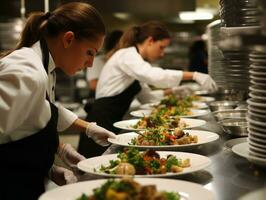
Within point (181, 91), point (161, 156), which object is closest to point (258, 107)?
point (161, 156)

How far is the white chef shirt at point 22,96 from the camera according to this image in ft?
4.30

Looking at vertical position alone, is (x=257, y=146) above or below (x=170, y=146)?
above

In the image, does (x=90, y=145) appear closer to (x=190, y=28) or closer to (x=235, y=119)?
(x=235, y=119)

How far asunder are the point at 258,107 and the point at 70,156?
88cm

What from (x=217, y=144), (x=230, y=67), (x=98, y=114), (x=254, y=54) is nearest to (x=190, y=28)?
(x=98, y=114)

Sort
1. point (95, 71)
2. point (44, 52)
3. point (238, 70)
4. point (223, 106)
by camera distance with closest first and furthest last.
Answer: point (44, 52)
point (238, 70)
point (223, 106)
point (95, 71)

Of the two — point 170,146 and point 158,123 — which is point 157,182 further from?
point 158,123

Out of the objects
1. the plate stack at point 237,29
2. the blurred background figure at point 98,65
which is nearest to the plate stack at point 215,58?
the plate stack at point 237,29

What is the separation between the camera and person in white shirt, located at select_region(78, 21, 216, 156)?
331 cm

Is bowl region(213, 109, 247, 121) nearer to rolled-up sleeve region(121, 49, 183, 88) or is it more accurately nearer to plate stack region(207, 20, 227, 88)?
plate stack region(207, 20, 227, 88)

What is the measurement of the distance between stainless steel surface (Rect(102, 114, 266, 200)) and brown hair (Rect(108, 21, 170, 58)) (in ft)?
6.54

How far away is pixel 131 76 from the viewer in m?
3.40

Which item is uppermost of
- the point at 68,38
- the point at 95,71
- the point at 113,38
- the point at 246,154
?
the point at 68,38

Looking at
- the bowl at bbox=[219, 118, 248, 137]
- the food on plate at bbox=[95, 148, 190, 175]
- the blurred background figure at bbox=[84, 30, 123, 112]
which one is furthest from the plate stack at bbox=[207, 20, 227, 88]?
the food on plate at bbox=[95, 148, 190, 175]
